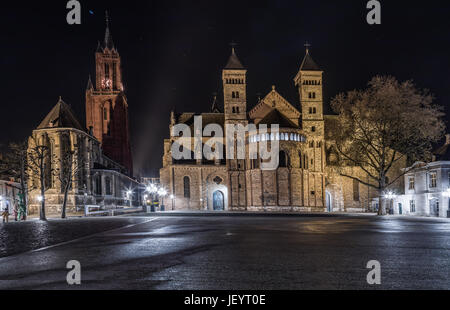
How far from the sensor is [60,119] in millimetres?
61875

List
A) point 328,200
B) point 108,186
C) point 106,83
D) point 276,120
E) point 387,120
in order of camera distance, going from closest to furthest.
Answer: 1. point 387,120
2. point 276,120
3. point 328,200
4. point 108,186
5. point 106,83

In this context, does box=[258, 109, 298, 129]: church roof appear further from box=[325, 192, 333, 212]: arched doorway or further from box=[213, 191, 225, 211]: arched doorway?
box=[213, 191, 225, 211]: arched doorway

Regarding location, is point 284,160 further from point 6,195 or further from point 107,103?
point 107,103

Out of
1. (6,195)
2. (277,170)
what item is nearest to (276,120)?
(277,170)

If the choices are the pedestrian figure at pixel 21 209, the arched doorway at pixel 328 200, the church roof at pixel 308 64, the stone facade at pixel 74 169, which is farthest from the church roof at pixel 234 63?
the pedestrian figure at pixel 21 209

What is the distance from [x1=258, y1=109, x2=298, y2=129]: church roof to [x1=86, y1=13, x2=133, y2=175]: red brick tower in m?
48.0

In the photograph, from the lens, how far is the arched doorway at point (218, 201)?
7000cm

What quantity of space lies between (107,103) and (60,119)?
121 feet

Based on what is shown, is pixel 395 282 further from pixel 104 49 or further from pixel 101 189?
pixel 104 49

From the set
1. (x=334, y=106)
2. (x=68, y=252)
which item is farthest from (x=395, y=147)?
(x=68, y=252)

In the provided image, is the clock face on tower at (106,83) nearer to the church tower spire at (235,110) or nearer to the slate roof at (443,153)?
the church tower spire at (235,110)

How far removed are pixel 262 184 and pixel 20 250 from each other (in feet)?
162

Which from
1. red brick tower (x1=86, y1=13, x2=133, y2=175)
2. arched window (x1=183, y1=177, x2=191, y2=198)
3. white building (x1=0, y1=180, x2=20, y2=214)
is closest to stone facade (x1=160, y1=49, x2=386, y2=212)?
arched window (x1=183, y1=177, x2=191, y2=198)
